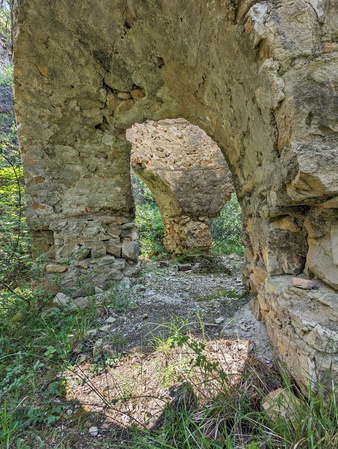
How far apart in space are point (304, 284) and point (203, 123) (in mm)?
1628

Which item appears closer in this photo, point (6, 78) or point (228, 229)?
point (228, 229)

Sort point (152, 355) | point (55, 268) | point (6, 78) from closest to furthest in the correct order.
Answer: point (152, 355), point (55, 268), point (6, 78)

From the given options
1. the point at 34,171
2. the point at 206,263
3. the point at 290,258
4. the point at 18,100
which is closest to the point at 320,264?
the point at 290,258

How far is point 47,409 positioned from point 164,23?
2.39 metres

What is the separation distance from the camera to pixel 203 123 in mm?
2137

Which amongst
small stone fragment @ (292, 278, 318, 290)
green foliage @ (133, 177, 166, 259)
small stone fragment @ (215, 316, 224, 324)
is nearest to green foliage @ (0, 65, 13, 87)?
green foliage @ (133, 177, 166, 259)

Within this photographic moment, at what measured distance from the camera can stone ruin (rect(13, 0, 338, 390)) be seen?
922mm

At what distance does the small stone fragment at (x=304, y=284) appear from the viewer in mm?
1065

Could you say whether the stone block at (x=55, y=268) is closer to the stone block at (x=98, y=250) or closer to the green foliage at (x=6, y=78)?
the stone block at (x=98, y=250)

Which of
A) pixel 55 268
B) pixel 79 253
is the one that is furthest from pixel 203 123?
pixel 55 268

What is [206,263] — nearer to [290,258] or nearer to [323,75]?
[290,258]

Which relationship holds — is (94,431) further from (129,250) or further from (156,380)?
(129,250)

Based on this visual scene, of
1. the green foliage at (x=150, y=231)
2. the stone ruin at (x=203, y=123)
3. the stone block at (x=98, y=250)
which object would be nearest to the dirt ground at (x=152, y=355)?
the stone ruin at (x=203, y=123)

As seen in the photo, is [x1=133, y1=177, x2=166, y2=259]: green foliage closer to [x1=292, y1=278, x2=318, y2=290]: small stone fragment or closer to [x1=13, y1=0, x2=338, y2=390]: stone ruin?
[x1=13, y1=0, x2=338, y2=390]: stone ruin
